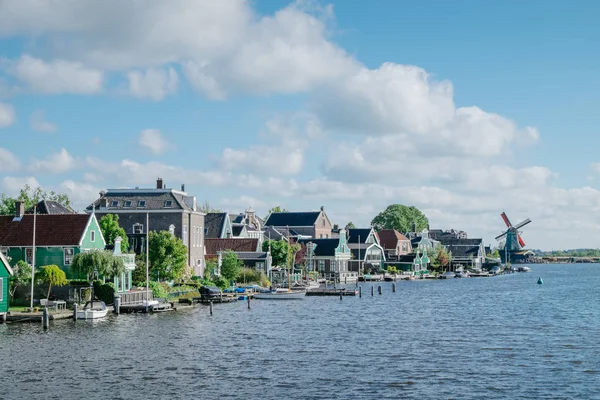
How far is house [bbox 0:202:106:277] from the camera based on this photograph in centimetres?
8412

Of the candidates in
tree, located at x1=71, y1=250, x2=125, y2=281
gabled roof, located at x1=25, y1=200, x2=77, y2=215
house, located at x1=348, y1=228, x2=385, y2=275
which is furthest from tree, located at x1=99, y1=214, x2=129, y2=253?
house, located at x1=348, y1=228, x2=385, y2=275

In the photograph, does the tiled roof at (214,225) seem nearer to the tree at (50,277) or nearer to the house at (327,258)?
the house at (327,258)

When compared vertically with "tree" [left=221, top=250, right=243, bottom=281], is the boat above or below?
below

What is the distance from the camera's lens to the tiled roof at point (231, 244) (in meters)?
132

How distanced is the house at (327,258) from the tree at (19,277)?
283 feet

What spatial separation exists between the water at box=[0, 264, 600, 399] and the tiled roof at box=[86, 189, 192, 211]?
3200cm

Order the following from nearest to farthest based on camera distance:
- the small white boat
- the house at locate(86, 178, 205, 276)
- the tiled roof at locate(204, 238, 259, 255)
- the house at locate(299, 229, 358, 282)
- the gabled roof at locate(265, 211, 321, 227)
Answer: the small white boat, the house at locate(86, 178, 205, 276), the tiled roof at locate(204, 238, 259, 255), the house at locate(299, 229, 358, 282), the gabled roof at locate(265, 211, 321, 227)

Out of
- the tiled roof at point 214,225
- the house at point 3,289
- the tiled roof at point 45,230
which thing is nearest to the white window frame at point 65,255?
the tiled roof at point 45,230

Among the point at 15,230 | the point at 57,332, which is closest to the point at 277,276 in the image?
the point at 15,230

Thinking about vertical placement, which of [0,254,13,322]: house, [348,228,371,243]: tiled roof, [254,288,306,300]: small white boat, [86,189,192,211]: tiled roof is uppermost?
[86,189,192,211]: tiled roof

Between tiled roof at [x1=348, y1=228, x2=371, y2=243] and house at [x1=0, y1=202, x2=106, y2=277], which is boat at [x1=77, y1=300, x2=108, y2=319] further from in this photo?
tiled roof at [x1=348, y1=228, x2=371, y2=243]

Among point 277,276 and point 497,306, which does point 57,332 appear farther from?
point 277,276

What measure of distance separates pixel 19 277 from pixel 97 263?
770cm

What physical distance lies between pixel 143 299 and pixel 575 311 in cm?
4928
